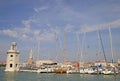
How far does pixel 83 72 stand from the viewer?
250ft

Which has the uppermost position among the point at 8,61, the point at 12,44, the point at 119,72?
the point at 12,44

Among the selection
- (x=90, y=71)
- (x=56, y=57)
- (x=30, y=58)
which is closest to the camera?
(x=90, y=71)

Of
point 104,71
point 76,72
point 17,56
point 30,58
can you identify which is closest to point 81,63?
point 76,72

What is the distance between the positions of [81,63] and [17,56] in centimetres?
2604

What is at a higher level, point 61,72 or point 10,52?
point 10,52

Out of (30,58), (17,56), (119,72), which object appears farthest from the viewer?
(30,58)

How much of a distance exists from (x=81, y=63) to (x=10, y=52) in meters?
28.8

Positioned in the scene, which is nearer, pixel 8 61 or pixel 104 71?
pixel 104 71

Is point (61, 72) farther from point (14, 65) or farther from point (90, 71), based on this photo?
point (14, 65)

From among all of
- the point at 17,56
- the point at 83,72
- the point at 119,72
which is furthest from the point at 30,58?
the point at 119,72

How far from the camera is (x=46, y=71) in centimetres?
8350

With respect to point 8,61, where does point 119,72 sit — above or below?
below

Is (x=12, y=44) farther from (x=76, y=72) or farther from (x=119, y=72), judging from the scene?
(x=119, y=72)

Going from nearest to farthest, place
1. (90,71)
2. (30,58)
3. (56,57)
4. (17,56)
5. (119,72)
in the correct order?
(119,72) < (90,71) < (56,57) < (17,56) < (30,58)
